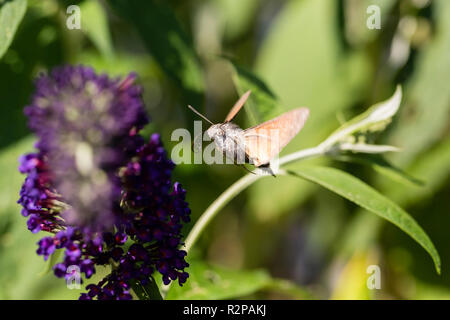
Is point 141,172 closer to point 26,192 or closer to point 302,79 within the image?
point 26,192

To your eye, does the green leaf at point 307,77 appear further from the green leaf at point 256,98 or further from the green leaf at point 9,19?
the green leaf at point 9,19

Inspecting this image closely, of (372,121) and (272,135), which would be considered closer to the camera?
(272,135)

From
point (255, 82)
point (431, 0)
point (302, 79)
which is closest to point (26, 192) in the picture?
point (255, 82)

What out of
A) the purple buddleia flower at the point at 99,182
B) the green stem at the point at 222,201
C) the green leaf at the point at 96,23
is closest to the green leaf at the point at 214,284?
the green stem at the point at 222,201

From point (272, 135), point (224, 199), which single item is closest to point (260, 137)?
point (272, 135)

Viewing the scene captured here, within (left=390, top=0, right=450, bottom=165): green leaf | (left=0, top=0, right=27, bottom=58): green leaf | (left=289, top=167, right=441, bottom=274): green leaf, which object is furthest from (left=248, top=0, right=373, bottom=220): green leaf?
(left=0, top=0, right=27, bottom=58): green leaf

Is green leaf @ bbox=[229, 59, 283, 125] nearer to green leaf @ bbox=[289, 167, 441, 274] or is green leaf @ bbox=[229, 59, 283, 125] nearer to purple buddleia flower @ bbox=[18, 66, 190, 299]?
green leaf @ bbox=[289, 167, 441, 274]

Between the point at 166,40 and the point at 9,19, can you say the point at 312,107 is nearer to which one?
the point at 166,40
